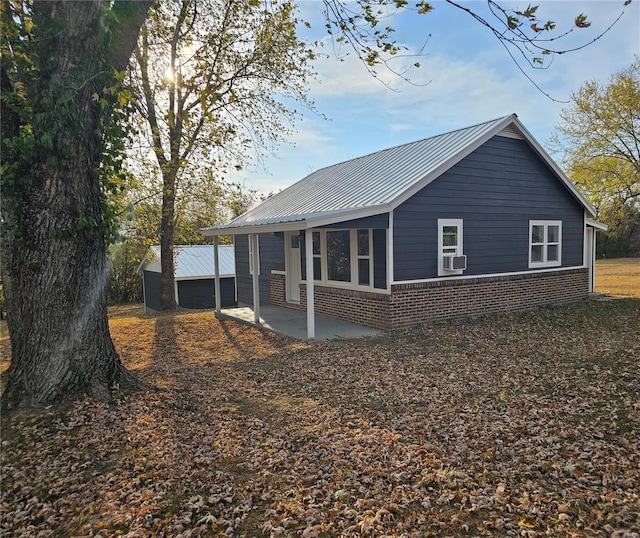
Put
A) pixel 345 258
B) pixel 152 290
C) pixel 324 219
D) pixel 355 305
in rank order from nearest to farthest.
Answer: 1. pixel 324 219
2. pixel 355 305
3. pixel 345 258
4. pixel 152 290

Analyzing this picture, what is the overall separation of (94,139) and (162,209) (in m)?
10.6

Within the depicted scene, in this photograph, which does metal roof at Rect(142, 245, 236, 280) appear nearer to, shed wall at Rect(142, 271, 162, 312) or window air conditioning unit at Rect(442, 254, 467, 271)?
shed wall at Rect(142, 271, 162, 312)

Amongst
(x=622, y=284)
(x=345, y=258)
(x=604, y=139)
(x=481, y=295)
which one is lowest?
(x=622, y=284)

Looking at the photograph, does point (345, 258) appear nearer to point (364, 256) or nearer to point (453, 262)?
point (364, 256)

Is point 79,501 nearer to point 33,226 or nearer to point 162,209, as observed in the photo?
point 33,226

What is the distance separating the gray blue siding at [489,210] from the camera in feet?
33.3

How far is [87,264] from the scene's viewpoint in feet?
16.4

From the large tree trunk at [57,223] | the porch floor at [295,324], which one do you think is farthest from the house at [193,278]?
the large tree trunk at [57,223]

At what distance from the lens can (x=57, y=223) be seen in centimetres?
474

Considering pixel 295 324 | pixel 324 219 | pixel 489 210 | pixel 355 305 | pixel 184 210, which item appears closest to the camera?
pixel 324 219

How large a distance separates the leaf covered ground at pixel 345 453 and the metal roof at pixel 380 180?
3692 millimetres

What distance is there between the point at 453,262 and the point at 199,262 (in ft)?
57.0

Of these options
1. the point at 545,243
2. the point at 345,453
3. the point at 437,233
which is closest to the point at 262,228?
the point at 437,233

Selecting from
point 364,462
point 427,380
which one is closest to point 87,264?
point 364,462
